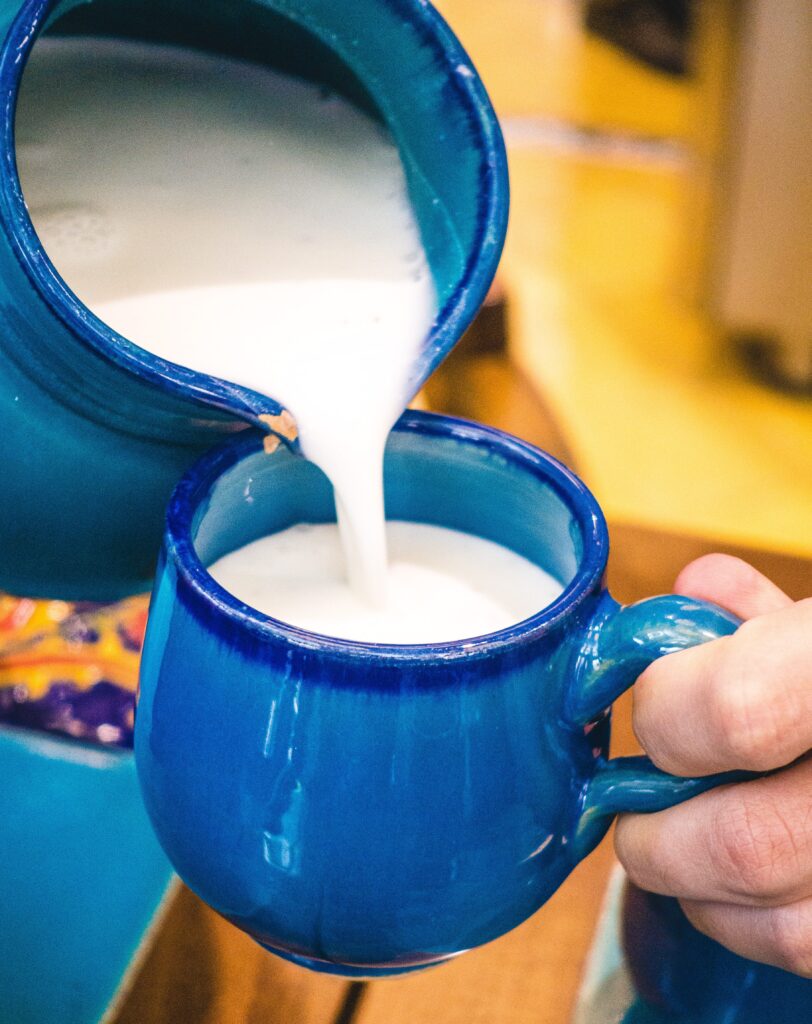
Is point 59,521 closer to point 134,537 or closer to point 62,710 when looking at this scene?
point 134,537

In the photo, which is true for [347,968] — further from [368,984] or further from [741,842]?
[741,842]

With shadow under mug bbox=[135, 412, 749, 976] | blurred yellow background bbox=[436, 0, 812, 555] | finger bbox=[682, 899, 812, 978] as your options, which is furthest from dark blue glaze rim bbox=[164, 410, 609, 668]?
blurred yellow background bbox=[436, 0, 812, 555]

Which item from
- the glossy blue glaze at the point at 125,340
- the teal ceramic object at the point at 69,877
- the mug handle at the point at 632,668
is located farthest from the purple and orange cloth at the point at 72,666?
the mug handle at the point at 632,668

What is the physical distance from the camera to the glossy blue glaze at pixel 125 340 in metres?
0.39

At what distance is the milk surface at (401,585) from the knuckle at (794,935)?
0.49ft

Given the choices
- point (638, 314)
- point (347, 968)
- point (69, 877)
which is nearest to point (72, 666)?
point (69, 877)

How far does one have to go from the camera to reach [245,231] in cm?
53

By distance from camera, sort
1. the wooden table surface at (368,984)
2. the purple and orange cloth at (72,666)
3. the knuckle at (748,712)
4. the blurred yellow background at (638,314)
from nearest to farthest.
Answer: the knuckle at (748,712)
the wooden table surface at (368,984)
the purple and orange cloth at (72,666)
the blurred yellow background at (638,314)

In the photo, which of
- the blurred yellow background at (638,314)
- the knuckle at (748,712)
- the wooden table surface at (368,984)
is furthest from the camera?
the blurred yellow background at (638,314)

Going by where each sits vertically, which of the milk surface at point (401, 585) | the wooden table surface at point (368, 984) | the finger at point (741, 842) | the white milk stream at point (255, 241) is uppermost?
the white milk stream at point (255, 241)

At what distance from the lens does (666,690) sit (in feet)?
1.23

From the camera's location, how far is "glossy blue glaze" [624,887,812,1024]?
1.54 feet

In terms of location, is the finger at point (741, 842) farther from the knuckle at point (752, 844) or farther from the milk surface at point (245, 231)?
the milk surface at point (245, 231)

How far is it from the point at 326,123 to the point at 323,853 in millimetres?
333
